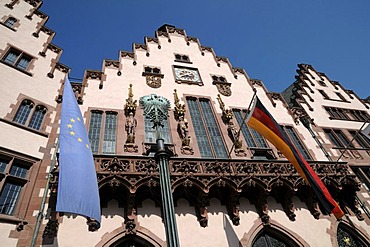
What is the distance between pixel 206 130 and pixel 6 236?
10582mm

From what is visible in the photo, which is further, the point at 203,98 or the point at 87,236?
the point at 203,98

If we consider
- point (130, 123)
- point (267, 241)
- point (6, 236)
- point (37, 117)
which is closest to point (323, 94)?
point (267, 241)

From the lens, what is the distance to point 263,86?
21562mm

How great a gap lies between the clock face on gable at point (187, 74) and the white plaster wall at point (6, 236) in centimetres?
1353

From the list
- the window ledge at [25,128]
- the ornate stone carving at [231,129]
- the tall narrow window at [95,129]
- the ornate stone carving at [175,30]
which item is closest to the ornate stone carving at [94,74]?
the tall narrow window at [95,129]

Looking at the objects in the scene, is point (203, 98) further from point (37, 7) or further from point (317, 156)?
point (37, 7)

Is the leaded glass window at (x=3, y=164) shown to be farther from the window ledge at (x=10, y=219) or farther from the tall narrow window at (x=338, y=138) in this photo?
Answer: the tall narrow window at (x=338, y=138)

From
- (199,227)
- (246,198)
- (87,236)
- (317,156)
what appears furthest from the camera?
(317,156)

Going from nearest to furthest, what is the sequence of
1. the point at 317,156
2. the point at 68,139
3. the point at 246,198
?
1. the point at 68,139
2. the point at 246,198
3. the point at 317,156

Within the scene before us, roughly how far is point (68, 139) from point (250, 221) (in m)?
8.36

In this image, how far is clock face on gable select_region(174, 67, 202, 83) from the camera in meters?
19.1

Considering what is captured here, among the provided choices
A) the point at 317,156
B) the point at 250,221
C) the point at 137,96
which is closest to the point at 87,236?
the point at 250,221

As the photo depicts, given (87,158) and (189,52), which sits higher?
(189,52)

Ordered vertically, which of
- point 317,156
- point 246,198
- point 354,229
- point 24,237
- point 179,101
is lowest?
point 354,229
